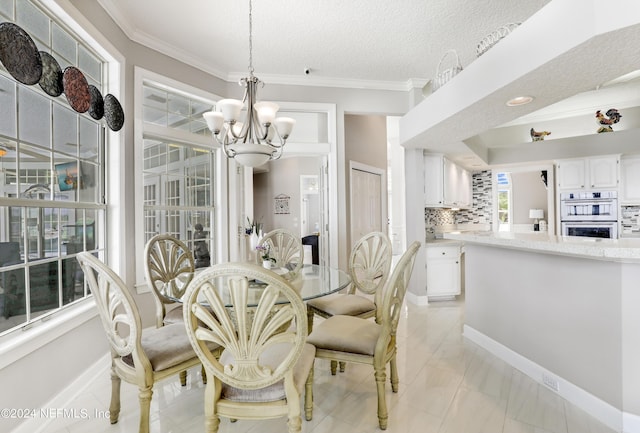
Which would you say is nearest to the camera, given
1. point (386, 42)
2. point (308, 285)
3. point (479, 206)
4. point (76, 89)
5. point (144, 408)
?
point (144, 408)

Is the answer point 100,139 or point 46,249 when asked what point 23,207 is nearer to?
point 46,249

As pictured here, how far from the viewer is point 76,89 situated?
230 centimetres

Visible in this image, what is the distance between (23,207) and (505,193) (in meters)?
8.68

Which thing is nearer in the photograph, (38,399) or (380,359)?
(380,359)

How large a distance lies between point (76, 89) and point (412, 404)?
127 inches

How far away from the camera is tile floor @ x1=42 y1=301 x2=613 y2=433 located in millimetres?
1831

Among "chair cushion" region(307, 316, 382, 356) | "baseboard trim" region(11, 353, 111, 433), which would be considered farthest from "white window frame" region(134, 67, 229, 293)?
"chair cushion" region(307, 316, 382, 356)

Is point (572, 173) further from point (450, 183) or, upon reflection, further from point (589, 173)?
point (450, 183)

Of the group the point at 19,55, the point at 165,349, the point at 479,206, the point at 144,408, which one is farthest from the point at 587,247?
the point at 479,206

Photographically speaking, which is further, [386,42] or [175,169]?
[175,169]

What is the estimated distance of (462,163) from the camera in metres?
5.39

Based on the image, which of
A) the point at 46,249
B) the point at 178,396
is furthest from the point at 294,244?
the point at 46,249

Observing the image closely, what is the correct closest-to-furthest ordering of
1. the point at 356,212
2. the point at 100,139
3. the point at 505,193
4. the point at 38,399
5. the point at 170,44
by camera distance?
the point at 38,399 → the point at 100,139 → the point at 170,44 → the point at 356,212 → the point at 505,193

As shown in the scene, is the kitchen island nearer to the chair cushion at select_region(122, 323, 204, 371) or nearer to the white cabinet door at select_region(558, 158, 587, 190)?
the chair cushion at select_region(122, 323, 204, 371)
